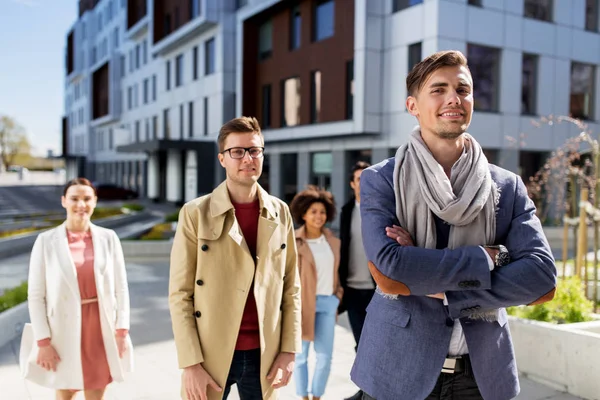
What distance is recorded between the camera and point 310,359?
21.7 ft

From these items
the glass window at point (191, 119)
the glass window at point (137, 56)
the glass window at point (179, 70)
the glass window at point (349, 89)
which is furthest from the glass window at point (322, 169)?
the glass window at point (137, 56)

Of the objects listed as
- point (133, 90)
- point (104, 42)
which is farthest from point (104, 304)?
point (104, 42)

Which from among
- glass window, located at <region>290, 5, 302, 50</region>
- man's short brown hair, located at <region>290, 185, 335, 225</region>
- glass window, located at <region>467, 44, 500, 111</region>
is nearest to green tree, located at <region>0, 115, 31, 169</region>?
glass window, located at <region>290, 5, 302, 50</region>

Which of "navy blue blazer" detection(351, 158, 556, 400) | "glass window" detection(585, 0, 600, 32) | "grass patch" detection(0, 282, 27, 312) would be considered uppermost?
"glass window" detection(585, 0, 600, 32)

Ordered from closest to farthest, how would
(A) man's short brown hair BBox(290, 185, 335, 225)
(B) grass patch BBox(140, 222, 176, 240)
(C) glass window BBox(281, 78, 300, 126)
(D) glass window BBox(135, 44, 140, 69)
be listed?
(A) man's short brown hair BBox(290, 185, 335, 225)
(B) grass patch BBox(140, 222, 176, 240)
(C) glass window BBox(281, 78, 300, 126)
(D) glass window BBox(135, 44, 140, 69)

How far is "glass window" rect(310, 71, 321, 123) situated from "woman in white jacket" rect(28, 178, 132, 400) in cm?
2077

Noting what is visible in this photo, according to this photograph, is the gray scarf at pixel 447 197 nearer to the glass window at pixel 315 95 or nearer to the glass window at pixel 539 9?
the glass window at pixel 539 9

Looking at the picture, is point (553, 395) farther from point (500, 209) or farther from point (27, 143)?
point (27, 143)

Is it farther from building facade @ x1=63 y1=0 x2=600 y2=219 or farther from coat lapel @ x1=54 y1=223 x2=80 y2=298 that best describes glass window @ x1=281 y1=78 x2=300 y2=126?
coat lapel @ x1=54 y1=223 x2=80 y2=298

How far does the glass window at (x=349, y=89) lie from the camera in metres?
22.8

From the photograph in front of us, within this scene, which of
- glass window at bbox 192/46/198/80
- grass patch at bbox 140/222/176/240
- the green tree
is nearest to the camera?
grass patch at bbox 140/222/176/240

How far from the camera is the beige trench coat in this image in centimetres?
289

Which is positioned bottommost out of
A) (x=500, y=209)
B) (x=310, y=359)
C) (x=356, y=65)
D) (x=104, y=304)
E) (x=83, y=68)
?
(x=310, y=359)

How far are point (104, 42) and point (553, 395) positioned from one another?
2447 inches
